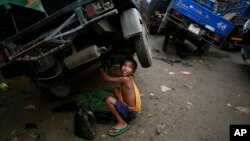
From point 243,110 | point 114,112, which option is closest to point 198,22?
point 243,110

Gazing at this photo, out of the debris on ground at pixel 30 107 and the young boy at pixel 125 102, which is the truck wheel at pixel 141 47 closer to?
the young boy at pixel 125 102

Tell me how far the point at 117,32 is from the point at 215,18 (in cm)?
357

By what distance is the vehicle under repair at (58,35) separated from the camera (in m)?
2.83

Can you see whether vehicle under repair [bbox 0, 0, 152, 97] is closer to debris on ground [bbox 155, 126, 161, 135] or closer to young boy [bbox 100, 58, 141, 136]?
young boy [bbox 100, 58, 141, 136]

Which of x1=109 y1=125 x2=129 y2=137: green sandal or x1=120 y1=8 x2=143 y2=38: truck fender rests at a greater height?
x1=120 y1=8 x2=143 y2=38: truck fender

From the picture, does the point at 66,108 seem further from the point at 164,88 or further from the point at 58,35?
the point at 164,88

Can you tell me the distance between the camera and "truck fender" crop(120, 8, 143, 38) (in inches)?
129

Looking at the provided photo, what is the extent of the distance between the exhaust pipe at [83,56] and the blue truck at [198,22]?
389cm

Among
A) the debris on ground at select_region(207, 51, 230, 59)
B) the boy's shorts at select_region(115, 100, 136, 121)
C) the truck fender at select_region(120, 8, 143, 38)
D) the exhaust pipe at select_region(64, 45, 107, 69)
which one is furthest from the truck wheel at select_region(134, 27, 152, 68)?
the debris on ground at select_region(207, 51, 230, 59)

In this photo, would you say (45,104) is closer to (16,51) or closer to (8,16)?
(16,51)

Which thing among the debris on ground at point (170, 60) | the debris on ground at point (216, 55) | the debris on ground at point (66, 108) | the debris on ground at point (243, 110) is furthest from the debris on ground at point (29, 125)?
the debris on ground at point (216, 55)

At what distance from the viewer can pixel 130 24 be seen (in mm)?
3307

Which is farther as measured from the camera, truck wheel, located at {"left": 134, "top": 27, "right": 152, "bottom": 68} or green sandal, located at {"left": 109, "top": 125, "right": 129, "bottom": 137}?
truck wheel, located at {"left": 134, "top": 27, "right": 152, "bottom": 68}

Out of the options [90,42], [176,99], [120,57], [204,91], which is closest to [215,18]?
[204,91]
